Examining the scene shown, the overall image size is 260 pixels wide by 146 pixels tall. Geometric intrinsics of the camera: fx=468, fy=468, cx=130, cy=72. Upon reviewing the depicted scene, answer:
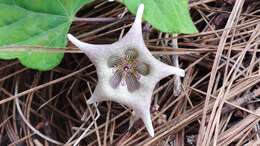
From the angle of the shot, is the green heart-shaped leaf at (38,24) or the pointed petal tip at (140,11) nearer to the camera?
the pointed petal tip at (140,11)

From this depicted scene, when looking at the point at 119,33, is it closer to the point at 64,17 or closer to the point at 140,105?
the point at 64,17

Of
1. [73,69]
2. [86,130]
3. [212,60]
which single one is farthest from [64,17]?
[212,60]

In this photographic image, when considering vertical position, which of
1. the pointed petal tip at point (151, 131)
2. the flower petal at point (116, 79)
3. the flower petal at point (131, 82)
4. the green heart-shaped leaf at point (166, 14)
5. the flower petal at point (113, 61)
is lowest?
the pointed petal tip at point (151, 131)

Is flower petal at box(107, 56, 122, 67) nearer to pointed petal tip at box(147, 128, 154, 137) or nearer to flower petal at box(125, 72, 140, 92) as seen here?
flower petal at box(125, 72, 140, 92)

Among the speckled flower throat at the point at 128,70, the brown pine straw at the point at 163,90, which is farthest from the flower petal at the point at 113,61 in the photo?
the brown pine straw at the point at 163,90

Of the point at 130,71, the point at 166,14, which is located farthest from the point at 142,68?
the point at 166,14

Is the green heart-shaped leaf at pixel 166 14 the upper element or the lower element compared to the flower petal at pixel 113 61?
upper

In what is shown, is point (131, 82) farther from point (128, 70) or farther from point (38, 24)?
point (38, 24)

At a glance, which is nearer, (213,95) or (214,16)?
(213,95)

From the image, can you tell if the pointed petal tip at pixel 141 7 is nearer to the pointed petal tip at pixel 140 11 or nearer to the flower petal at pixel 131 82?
the pointed petal tip at pixel 140 11
